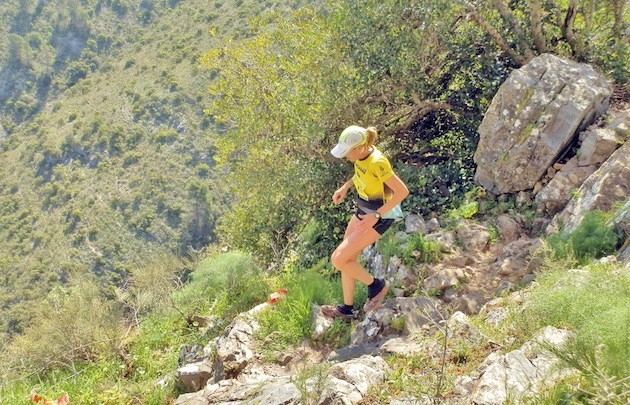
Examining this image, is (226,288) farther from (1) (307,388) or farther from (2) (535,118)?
(2) (535,118)

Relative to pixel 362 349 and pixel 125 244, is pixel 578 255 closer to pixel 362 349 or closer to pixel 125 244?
pixel 362 349

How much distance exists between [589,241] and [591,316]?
5.43 feet

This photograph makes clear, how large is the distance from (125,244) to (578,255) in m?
34.5

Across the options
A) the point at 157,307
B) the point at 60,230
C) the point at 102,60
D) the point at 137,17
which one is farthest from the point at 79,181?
the point at 157,307

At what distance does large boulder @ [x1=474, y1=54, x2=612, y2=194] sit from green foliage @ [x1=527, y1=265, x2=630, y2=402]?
2.17 meters

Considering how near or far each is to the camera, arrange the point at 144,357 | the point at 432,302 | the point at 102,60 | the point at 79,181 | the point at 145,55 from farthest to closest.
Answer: the point at 102,60, the point at 145,55, the point at 79,181, the point at 144,357, the point at 432,302

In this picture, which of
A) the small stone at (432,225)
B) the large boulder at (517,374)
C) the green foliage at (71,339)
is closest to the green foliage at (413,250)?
the small stone at (432,225)

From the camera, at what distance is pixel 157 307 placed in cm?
677

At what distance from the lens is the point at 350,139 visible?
4.09 meters

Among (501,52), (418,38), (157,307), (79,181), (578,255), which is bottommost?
(79,181)

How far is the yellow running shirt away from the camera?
414 cm

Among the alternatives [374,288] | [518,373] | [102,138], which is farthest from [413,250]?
[102,138]

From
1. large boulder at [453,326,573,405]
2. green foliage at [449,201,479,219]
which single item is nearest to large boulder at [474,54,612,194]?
green foliage at [449,201,479,219]

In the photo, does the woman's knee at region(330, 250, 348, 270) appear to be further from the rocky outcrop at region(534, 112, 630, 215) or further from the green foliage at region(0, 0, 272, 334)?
the green foliage at region(0, 0, 272, 334)
